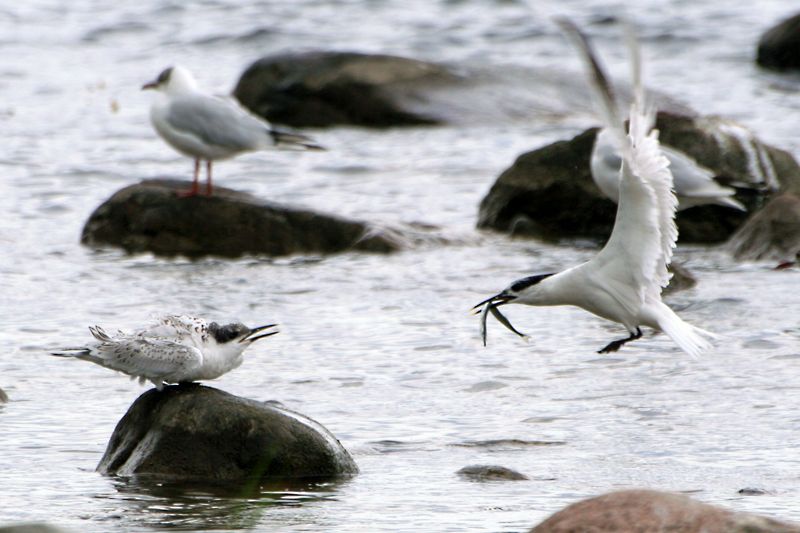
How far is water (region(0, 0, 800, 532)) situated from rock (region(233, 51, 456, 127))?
14.3 inches

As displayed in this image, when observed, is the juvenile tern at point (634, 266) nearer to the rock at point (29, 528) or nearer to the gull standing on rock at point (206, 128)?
the rock at point (29, 528)

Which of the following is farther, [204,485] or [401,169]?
[401,169]

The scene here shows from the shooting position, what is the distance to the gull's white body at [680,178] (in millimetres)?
10867

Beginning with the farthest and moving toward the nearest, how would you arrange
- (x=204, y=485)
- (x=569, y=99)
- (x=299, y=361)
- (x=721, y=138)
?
(x=569, y=99) → (x=721, y=138) → (x=299, y=361) → (x=204, y=485)

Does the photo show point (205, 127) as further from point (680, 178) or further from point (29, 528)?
point (29, 528)

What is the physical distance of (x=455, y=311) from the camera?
385 inches

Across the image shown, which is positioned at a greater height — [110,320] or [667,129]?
[667,129]

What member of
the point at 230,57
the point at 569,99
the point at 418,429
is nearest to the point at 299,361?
the point at 418,429

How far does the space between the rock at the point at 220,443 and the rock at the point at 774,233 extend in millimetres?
Result: 5375

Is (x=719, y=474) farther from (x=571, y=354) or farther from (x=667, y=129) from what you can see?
(x=667, y=129)

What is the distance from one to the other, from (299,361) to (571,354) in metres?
1.57

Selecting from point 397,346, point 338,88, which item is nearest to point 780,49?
point 338,88

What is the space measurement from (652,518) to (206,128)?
318 inches

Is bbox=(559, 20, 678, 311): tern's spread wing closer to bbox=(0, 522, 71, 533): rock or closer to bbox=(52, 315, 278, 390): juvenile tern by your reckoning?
bbox=(52, 315, 278, 390): juvenile tern
